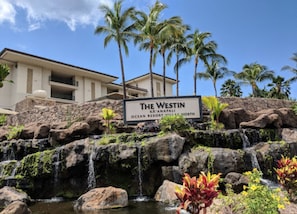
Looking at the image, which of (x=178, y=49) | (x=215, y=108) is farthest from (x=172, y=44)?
(x=215, y=108)

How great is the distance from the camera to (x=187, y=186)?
13.4 feet

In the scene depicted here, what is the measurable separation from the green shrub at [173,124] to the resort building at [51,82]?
19.3 metres

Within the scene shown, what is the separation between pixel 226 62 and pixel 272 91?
14.9 meters

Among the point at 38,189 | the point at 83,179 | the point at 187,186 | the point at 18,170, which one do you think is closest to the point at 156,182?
the point at 83,179

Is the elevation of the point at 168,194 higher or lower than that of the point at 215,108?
lower

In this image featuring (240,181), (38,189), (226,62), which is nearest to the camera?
(240,181)

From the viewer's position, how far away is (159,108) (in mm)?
15703

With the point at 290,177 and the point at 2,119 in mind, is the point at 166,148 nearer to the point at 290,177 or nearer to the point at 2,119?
the point at 290,177

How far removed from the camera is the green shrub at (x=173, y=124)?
44.8ft

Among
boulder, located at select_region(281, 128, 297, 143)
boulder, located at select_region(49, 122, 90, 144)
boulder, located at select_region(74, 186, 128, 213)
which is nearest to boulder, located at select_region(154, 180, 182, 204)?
boulder, located at select_region(74, 186, 128, 213)

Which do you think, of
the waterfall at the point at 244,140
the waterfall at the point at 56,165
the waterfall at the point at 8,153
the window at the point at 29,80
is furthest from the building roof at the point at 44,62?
the waterfall at the point at 244,140

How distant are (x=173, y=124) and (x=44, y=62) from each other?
22895mm

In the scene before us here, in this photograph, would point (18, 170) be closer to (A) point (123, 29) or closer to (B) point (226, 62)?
(A) point (123, 29)

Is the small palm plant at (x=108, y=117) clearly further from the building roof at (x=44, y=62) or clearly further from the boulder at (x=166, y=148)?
the building roof at (x=44, y=62)
